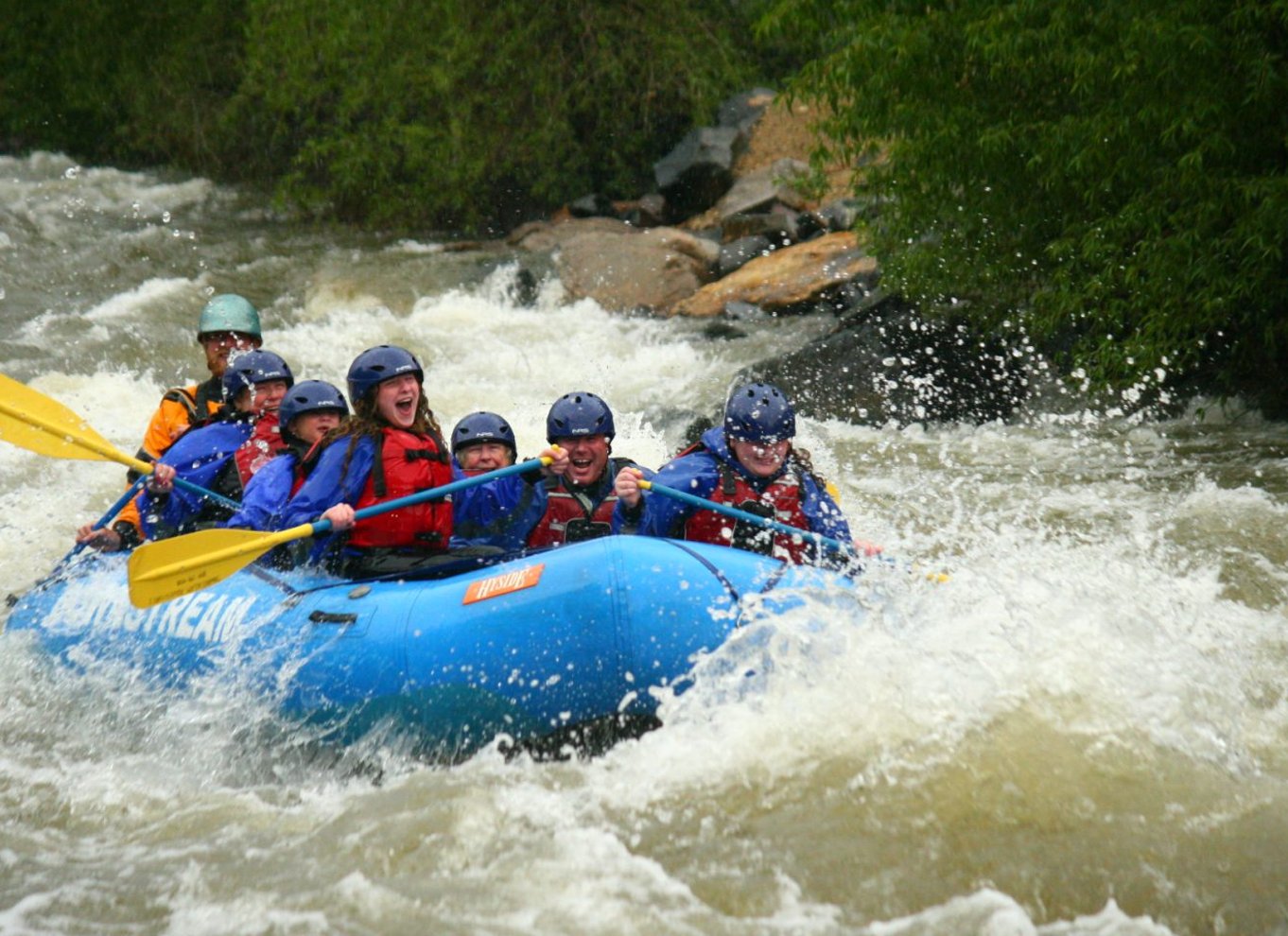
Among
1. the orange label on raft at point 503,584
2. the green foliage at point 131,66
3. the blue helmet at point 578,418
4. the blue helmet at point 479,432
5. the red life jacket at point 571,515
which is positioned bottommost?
the orange label on raft at point 503,584

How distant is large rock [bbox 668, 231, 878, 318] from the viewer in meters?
12.4

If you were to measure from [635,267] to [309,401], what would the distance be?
8104 mm

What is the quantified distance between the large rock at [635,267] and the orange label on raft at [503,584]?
8.60 m

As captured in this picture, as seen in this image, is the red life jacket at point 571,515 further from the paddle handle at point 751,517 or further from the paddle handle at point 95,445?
the paddle handle at point 95,445

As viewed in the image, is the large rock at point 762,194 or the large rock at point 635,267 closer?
the large rock at point 635,267

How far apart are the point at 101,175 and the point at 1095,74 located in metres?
Answer: 14.8

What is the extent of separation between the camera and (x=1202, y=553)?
22.2 feet

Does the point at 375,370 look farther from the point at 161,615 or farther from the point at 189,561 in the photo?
the point at 161,615

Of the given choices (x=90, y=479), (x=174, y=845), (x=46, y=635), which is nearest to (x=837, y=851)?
(x=174, y=845)

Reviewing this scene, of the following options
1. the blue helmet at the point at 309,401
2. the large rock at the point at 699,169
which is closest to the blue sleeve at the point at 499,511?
the blue helmet at the point at 309,401

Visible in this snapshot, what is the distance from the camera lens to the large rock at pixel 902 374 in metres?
9.73

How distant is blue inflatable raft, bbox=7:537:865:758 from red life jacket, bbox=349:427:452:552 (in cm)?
33

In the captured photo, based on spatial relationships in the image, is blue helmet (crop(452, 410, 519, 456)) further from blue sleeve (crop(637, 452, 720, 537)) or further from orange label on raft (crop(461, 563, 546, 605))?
orange label on raft (crop(461, 563, 546, 605))

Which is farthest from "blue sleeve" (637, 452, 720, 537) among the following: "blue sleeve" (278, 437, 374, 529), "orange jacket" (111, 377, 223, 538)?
"orange jacket" (111, 377, 223, 538)
